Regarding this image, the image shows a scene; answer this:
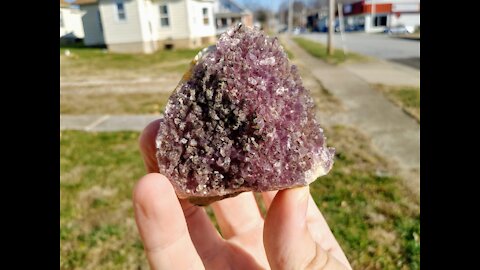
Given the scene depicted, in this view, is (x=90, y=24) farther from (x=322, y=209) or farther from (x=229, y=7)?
(x=229, y=7)

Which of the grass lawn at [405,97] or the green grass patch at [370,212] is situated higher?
the grass lawn at [405,97]

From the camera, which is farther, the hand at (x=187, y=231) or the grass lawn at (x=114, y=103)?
the grass lawn at (x=114, y=103)

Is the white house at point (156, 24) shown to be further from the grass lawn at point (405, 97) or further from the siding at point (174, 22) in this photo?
the grass lawn at point (405, 97)

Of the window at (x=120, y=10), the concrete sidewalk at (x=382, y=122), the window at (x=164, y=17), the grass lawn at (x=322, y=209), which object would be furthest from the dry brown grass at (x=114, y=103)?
the window at (x=164, y=17)

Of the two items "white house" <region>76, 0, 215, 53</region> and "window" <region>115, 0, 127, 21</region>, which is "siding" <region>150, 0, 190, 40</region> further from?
"window" <region>115, 0, 127, 21</region>

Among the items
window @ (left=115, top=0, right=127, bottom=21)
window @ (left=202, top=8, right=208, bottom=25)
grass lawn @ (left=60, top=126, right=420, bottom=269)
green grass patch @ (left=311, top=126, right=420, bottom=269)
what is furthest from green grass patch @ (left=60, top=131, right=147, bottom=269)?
window @ (left=202, top=8, right=208, bottom=25)

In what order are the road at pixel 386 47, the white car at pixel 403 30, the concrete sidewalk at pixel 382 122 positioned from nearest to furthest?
the white car at pixel 403 30 → the concrete sidewalk at pixel 382 122 → the road at pixel 386 47

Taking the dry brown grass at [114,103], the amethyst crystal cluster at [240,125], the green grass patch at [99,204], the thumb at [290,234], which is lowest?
the green grass patch at [99,204]
